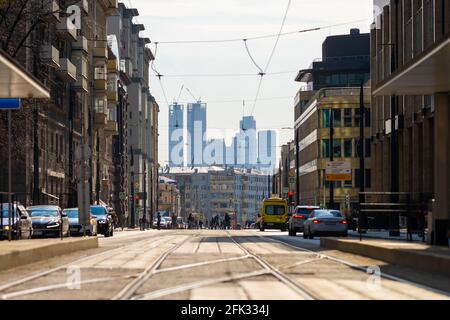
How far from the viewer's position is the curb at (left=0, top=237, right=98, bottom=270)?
893 inches

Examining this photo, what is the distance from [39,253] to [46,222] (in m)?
20.0

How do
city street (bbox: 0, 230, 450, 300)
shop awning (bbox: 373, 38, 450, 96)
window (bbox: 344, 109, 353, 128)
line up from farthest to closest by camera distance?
window (bbox: 344, 109, 353, 128)
shop awning (bbox: 373, 38, 450, 96)
city street (bbox: 0, 230, 450, 300)

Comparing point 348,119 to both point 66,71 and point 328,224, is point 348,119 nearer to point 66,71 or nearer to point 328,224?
point 66,71

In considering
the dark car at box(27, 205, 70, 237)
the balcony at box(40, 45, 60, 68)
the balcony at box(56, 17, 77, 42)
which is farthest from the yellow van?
the dark car at box(27, 205, 70, 237)

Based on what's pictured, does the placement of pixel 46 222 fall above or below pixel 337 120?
below

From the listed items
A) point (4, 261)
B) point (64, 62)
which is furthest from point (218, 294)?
point (64, 62)

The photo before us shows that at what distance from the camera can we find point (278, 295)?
49.3ft

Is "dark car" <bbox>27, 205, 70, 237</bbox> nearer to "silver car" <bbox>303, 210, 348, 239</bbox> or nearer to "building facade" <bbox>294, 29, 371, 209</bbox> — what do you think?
"silver car" <bbox>303, 210, 348, 239</bbox>

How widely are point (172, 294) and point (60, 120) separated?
70513 mm

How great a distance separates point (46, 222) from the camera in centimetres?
4625

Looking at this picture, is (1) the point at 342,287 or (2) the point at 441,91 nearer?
(1) the point at 342,287

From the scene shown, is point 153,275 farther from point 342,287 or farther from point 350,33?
point 350,33

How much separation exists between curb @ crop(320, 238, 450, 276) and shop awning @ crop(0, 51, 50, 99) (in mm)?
9386

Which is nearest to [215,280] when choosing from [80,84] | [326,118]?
[80,84]
